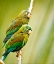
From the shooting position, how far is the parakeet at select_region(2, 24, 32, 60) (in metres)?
1.82

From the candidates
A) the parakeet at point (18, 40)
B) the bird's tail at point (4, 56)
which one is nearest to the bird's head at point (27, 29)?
the parakeet at point (18, 40)

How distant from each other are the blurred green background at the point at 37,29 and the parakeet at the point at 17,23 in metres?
0.04

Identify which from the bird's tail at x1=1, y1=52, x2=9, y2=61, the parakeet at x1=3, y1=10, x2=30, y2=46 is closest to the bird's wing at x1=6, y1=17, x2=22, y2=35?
the parakeet at x1=3, y1=10, x2=30, y2=46

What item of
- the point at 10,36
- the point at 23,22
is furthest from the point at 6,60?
the point at 23,22

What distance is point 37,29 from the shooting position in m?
1.86

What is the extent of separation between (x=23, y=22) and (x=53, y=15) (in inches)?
11.3

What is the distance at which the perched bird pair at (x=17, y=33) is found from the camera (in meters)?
1.82

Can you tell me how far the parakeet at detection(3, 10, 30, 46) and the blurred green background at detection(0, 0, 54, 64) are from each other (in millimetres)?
38

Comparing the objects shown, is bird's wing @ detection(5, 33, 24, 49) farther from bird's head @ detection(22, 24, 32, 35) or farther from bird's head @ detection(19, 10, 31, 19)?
bird's head @ detection(19, 10, 31, 19)

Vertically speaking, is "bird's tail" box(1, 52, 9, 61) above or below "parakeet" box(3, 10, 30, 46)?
below

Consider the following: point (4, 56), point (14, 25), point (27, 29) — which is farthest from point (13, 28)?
point (4, 56)

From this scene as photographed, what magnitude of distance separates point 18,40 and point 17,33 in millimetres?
68

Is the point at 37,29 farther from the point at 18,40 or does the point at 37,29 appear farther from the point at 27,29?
the point at 18,40

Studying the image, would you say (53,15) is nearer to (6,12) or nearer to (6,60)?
(6,12)
